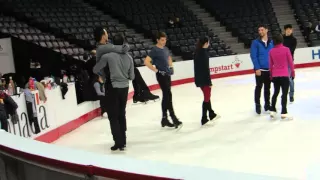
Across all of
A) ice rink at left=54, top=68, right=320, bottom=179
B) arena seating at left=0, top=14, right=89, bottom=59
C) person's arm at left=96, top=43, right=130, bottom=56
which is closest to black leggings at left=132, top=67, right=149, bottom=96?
ice rink at left=54, top=68, right=320, bottom=179

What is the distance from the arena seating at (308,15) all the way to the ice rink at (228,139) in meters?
8.27

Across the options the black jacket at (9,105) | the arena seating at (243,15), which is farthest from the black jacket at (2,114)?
the arena seating at (243,15)

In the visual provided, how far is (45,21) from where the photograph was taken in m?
12.7

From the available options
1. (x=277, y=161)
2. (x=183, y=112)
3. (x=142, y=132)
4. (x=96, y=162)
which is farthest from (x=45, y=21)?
(x=96, y=162)

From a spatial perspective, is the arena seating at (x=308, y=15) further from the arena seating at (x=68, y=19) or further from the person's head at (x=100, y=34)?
the person's head at (x=100, y=34)

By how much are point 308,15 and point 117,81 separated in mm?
14012

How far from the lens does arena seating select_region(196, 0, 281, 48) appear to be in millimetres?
15594

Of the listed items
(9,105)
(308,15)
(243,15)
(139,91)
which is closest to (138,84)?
(139,91)

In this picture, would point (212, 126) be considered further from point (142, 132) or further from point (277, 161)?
point (277, 161)

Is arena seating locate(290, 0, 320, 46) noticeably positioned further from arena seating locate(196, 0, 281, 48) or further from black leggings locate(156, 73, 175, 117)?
black leggings locate(156, 73, 175, 117)

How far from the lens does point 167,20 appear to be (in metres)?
15.3

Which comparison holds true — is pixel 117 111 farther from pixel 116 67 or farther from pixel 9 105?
pixel 9 105

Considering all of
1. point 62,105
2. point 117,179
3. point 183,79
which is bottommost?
point 183,79

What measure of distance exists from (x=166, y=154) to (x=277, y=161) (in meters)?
1.09
